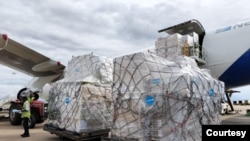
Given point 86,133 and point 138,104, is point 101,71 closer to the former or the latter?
point 86,133

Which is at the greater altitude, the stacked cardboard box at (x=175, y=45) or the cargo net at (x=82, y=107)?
the stacked cardboard box at (x=175, y=45)

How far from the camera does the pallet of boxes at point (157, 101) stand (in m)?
5.40

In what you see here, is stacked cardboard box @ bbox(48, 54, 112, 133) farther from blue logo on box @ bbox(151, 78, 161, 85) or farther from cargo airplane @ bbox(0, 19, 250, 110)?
cargo airplane @ bbox(0, 19, 250, 110)

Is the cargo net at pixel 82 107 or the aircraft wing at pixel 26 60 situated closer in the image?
the cargo net at pixel 82 107

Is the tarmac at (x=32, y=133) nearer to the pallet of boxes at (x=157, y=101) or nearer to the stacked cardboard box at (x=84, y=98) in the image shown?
the stacked cardboard box at (x=84, y=98)

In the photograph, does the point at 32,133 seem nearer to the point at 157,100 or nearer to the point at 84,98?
the point at 84,98

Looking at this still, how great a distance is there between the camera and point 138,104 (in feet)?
18.4

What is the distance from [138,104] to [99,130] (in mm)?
2657

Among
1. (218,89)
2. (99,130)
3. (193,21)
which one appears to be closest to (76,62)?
(99,130)

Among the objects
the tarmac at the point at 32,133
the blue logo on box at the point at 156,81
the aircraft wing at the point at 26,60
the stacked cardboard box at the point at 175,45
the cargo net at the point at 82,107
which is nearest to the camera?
the blue logo on box at the point at 156,81

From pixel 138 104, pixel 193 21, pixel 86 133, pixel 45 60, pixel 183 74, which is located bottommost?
pixel 86 133

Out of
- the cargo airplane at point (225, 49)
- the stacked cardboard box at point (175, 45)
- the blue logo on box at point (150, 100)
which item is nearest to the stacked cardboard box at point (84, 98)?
the blue logo on box at point (150, 100)

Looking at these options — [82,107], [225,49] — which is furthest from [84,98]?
[225,49]

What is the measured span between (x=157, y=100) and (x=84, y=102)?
9.45 feet
